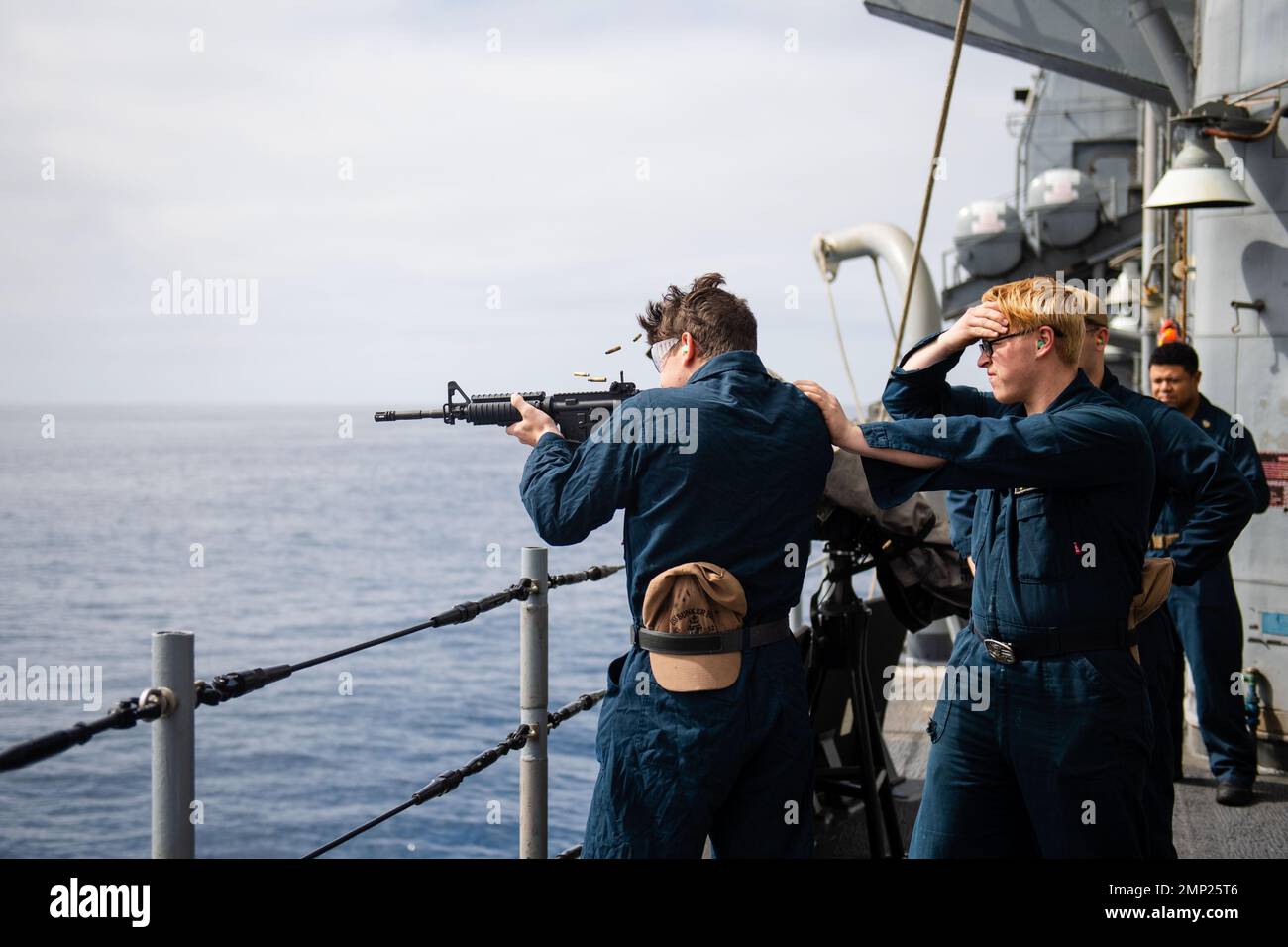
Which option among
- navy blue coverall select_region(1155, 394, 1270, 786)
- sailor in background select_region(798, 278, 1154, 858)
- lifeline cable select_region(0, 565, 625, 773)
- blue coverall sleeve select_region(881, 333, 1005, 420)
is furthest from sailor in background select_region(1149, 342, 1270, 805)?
lifeline cable select_region(0, 565, 625, 773)

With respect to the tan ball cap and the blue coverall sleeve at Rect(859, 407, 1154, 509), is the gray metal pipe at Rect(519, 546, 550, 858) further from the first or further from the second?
the blue coverall sleeve at Rect(859, 407, 1154, 509)

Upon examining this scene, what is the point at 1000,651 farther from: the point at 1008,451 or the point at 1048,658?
the point at 1008,451

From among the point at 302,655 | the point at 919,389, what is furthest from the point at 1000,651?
the point at 302,655

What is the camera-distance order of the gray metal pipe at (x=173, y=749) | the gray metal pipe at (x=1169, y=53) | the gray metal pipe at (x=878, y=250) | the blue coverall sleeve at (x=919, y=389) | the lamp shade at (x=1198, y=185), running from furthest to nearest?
the gray metal pipe at (x=878, y=250), the gray metal pipe at (x=1169, y=53), the lamp shade at (x=1198, y=185), the blue coverall sleeve at (x=919, y=389), the gray metal pipe at (x=173, y=749)

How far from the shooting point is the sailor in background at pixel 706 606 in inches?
116

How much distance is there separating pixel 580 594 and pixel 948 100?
57719 mm

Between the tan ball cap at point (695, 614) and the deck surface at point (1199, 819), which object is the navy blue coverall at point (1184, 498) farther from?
the tan ball cap at point (695, 614)

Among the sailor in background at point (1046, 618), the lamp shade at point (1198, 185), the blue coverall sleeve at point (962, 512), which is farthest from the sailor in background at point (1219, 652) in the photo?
the sailor in background at point (1046, 618)

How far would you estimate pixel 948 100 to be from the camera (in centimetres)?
545

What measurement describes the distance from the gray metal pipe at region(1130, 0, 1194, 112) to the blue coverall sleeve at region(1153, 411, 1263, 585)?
12.4 feet

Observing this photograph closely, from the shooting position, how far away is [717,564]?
3.00 metres

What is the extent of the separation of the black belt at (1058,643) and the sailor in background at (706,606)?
20.3 inches

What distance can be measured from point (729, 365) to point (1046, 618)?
3.21ft

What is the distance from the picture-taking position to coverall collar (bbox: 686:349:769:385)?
121 inches
